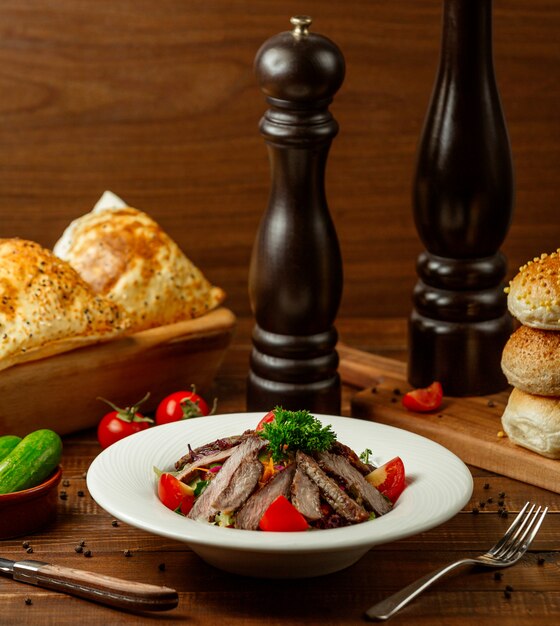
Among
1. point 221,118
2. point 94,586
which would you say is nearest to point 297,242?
point 94,586

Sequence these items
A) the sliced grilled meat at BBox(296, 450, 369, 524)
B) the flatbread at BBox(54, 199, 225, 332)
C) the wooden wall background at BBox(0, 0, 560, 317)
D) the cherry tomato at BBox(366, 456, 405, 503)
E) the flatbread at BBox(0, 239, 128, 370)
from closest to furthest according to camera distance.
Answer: the sliced grilled meat at BBox(296, 450, 369, 524)
the cherry tomato at BBox(366, 456, 405, 503)
the flatbread at BBox(0, 239, 128, 370)
the flatbread at BBox(54, 199, 225, 332)
the wooden wall background at BBox(0, 0, 560, 317)

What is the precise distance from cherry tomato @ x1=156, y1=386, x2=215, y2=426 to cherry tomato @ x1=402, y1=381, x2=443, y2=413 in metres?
0.40

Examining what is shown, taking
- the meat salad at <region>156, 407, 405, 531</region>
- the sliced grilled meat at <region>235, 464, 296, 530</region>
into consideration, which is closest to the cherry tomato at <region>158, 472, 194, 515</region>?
the meat salad at <region>156, 407, 405, 531</region>

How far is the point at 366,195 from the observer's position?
3047 millimetres

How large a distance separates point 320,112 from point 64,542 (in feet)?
2.80

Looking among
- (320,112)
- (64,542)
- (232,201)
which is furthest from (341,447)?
(232,201)

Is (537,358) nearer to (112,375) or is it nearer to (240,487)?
(240,487)

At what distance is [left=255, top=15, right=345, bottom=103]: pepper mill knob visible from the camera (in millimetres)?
1870

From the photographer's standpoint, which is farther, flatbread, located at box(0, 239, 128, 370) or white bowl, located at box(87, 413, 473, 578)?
flatbread, located at box(0, 239, 128, 370)

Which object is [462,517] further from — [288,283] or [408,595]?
[288,283]

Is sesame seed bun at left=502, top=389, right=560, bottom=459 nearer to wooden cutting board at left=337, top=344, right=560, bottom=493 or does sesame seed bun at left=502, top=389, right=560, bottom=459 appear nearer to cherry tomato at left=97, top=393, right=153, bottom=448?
wooden cutting board at left=337, top=344, right=560, bottom=493

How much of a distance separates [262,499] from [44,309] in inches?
26.8

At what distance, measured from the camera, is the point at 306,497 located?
1.51 m

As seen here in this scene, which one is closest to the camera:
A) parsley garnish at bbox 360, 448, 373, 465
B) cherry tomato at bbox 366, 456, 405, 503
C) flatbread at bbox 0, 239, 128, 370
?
cherry tomato at bbox 366, 456, 405, 503
